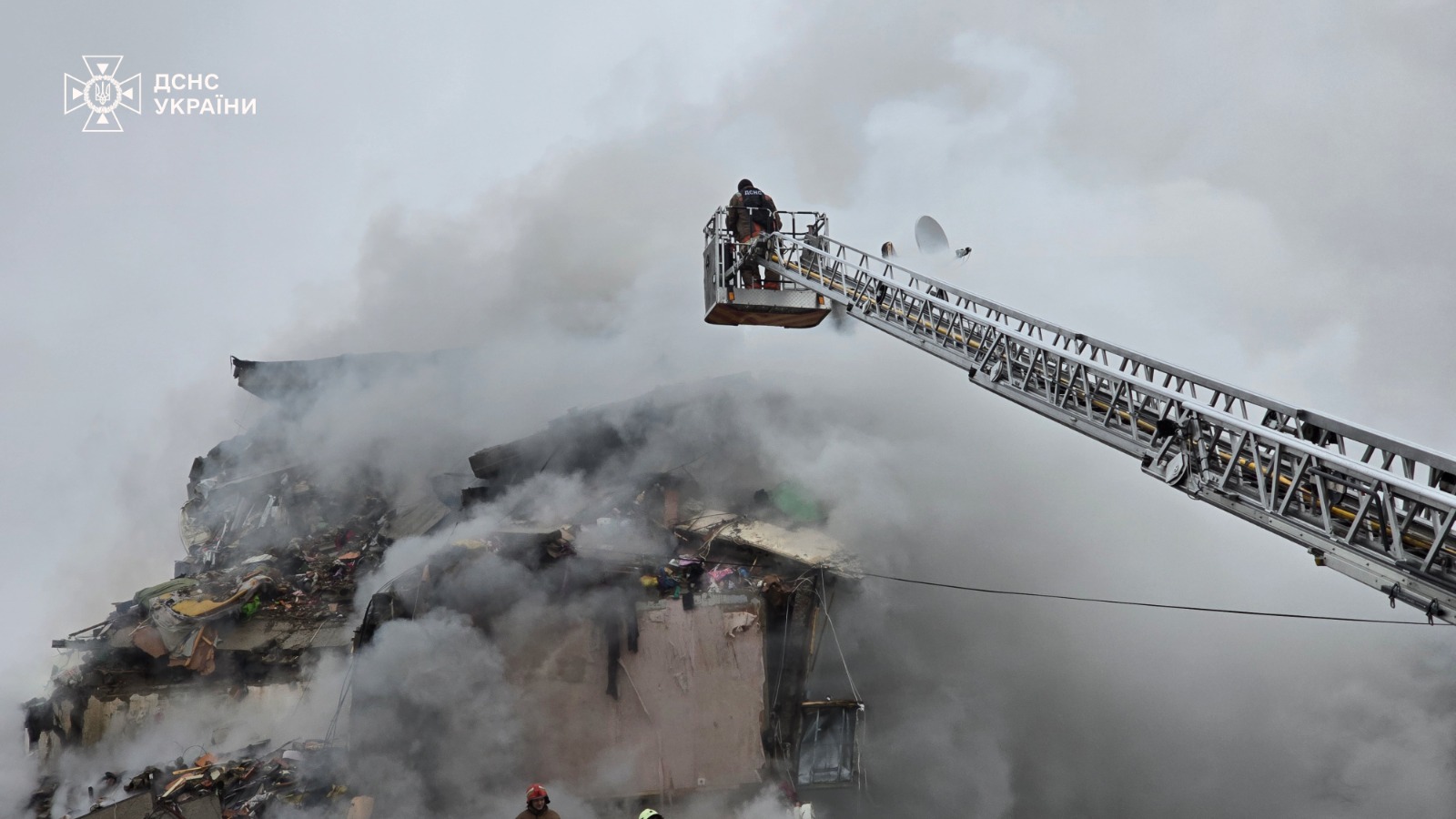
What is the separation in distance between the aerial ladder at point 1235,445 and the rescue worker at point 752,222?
1.16 meters

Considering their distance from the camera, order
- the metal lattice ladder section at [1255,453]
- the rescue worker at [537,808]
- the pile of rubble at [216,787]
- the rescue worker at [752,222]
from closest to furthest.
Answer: the metal lattice ladder section at [1255,453] → the rescue worker at [537,808] → the pile of rubble at [216,787] → the rescue worker at [752,222]

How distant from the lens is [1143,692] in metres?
15.3

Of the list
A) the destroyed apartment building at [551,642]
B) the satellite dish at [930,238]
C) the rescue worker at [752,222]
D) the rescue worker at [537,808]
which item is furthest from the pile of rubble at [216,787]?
the satellite dish at [930,238]

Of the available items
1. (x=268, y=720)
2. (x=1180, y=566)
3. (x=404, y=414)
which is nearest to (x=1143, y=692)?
(x=1180, y=566)

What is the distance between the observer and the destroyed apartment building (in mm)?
12953

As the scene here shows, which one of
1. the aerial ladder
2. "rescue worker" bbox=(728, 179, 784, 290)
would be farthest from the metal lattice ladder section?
"rescue worker" bbox=(728, 179, 784, 290)

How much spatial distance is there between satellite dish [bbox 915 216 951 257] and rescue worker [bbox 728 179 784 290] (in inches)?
95.5

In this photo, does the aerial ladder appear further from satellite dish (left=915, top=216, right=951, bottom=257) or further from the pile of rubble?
the pile of rubble

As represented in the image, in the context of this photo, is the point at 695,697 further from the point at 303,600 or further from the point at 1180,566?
the point at 1180,566

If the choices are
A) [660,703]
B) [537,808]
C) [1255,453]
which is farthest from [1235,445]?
[660,703]

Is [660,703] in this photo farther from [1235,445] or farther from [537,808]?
[1235,445]

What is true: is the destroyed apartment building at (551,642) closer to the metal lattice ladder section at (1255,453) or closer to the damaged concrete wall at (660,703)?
the damaged concrete wall at (660,703)

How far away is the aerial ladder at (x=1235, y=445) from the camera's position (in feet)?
19.2

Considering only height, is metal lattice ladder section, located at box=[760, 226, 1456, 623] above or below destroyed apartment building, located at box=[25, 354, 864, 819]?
above
